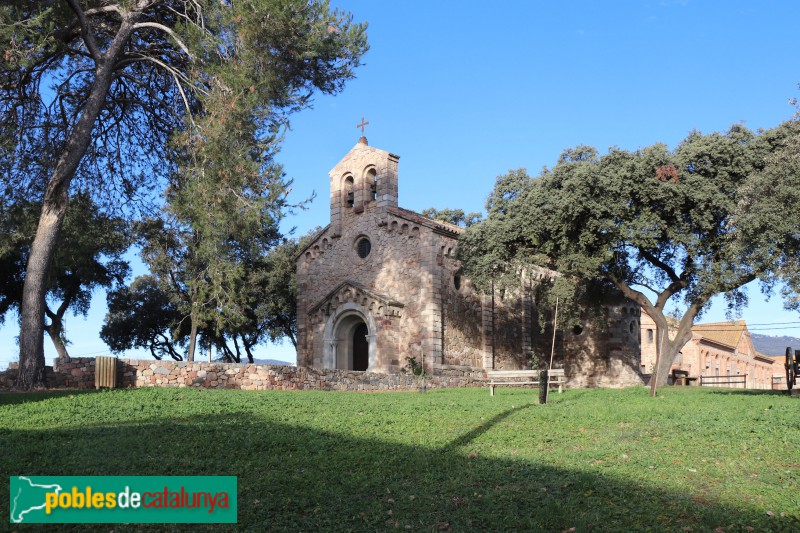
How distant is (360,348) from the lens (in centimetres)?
3034

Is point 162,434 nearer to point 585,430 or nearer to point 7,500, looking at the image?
point 7,500

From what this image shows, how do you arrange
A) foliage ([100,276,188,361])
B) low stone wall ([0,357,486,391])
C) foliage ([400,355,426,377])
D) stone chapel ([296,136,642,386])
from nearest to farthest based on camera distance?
low stone wall ([0,357,486,391]) → foliage ([400,355,426,377]) → stone chapel ([296,136,642,386]) → foliage ([100,276,188,361])

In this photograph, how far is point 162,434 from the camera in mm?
11078

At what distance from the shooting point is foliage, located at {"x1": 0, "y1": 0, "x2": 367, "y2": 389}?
17.2 m

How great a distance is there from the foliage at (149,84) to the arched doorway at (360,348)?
12.0 meters

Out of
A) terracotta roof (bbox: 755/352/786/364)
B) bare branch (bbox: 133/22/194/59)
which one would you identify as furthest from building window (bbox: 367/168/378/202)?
terracotta roof (bbox: 755/352/786/364)

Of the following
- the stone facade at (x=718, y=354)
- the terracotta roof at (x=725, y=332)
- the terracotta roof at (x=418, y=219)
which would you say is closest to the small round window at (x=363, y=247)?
the terracotta roof at (x=418, y=219)

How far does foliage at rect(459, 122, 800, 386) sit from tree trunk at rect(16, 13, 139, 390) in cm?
1517

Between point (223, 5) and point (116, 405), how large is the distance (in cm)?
1119

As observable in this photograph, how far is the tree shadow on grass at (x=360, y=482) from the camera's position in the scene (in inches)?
283

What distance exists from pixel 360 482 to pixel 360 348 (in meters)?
21.6

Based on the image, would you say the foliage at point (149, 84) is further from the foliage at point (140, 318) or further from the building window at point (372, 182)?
the foliage at point (140, 318)

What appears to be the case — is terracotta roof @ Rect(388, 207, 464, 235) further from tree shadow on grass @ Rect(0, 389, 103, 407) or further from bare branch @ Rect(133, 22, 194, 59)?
tree shadow on grass @ Rect(0, 389, 103, 407)

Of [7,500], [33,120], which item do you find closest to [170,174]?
[33,120]
